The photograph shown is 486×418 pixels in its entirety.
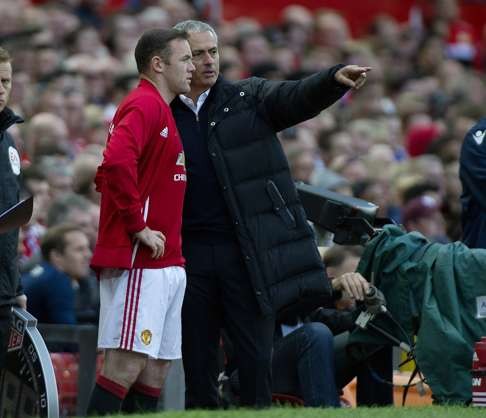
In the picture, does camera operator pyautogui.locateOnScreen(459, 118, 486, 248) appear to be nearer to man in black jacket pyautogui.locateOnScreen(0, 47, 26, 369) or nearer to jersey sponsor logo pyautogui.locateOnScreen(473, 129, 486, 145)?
jersey sponsor logo pyautogui.locateOnScreen(473, 129, 486, 145)

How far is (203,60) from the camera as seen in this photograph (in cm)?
878

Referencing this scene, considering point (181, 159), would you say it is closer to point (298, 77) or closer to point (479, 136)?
point (479, 136)

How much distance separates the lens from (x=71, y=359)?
34.4 feet

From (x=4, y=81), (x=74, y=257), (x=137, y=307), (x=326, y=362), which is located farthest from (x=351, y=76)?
(x=74, y=257)

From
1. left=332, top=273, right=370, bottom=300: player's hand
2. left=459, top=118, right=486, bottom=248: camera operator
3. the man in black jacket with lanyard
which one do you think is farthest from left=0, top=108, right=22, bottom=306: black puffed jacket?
left=459, top=118, right=486, bottom=248: camera operator

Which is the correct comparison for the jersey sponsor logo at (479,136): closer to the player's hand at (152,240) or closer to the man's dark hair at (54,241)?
the player's hand at (152,240)

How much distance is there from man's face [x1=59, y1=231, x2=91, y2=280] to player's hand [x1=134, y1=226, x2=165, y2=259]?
3335 millimetres

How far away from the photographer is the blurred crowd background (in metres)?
13.4

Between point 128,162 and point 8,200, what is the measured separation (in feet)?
1.94

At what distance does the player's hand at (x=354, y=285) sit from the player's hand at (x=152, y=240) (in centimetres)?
152

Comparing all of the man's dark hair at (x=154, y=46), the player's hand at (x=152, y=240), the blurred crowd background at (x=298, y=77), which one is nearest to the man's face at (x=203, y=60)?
the man's dark hair at (x=154, y=46)

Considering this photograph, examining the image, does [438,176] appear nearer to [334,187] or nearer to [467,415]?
[334,187]

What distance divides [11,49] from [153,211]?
8064 millimetres

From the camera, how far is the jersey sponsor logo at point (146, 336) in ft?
26.5
